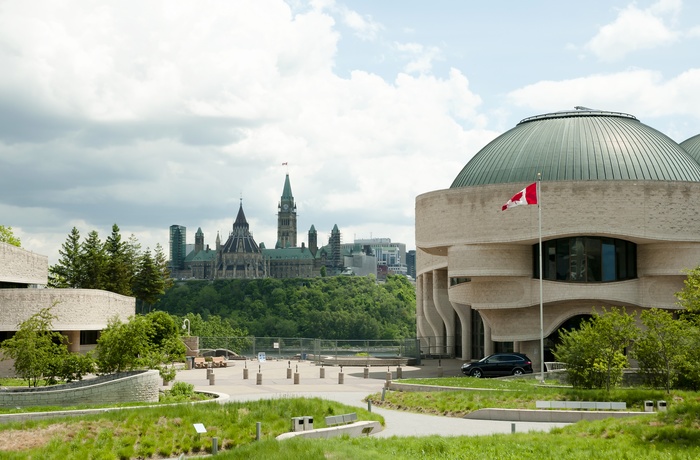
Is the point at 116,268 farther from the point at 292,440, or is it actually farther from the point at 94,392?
the point at 292,440

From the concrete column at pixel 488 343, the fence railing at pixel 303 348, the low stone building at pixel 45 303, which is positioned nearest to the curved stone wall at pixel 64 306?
the low stone building at pixel 45 303

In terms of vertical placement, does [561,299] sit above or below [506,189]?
below

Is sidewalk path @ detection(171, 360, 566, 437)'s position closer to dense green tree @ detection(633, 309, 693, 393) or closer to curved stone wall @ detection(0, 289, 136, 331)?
curved stone wall @ detection(0, 289, 136, 331)

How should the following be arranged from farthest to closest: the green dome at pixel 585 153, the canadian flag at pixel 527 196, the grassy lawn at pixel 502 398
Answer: the green dome at pixel 585 153, the canadian flag at pixel 527 196, the grassy lawn at pixel 502 398

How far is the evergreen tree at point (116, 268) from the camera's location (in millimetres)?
80188

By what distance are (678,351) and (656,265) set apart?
66.4 ft

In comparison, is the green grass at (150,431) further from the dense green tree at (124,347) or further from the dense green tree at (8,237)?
the dense green tree at (8,237)

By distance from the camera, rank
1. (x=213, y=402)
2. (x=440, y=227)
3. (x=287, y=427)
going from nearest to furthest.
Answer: (x=287, y=427), (x=213, y=402), (x=440, y=227)

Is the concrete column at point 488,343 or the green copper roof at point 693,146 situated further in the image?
the green copper roof at point 693,146

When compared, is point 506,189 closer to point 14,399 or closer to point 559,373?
point 559,373

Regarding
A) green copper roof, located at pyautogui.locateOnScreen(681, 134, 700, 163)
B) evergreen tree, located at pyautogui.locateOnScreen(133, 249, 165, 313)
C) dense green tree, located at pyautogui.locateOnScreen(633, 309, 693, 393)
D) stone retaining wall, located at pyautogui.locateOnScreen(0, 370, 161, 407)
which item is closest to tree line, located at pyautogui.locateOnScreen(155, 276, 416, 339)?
evergreen tree, located at pyautogui.locateOnScreen(133, 249, 165, 313)

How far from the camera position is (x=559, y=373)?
128 ft

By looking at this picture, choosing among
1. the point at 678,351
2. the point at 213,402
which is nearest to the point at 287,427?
the point at 213,402

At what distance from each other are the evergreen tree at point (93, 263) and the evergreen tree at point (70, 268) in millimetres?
469
